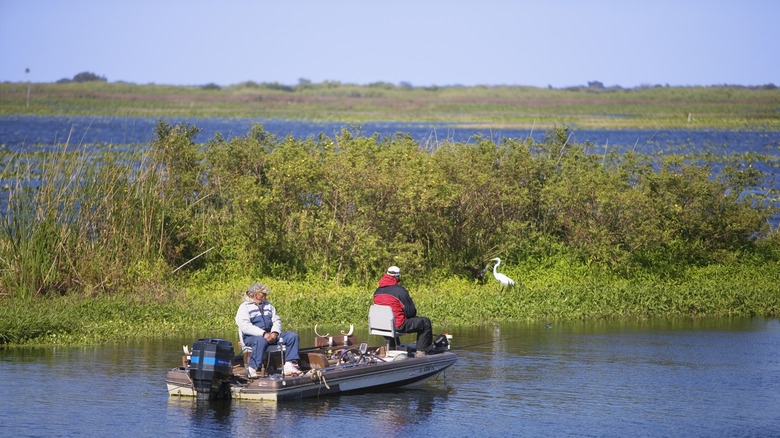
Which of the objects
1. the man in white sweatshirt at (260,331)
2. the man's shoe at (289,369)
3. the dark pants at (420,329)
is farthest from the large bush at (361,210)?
the man's shoe at (289,369)

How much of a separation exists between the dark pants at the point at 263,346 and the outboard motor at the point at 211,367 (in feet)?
1.45

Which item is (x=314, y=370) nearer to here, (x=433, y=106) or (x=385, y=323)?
(x=385, y=323)

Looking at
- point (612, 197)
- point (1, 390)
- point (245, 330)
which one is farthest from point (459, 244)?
point (1, 390)

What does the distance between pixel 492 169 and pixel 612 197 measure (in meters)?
3.07

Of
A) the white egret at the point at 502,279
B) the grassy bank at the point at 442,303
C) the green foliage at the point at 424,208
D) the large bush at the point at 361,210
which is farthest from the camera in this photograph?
the green foliage at the point at 424,208

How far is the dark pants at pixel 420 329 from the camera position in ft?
48.5

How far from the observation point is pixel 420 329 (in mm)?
15000

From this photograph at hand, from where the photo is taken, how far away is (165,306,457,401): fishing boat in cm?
1295

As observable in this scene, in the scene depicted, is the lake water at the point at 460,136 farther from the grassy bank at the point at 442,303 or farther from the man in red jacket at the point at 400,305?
the man in red jacket at the point at 400,305

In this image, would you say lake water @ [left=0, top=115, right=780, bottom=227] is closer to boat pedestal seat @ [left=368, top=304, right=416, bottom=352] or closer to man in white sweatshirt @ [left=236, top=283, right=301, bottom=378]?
boat pedestal seat @ [left=368, top=304, right=416, bottom=352]

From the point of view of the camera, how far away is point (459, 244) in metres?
23.9

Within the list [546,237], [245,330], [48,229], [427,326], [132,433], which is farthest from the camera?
[546,237]

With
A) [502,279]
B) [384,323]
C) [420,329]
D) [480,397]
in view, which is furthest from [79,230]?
[480,397]

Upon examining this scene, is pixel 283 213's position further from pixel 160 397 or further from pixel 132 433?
pixel 132 433
